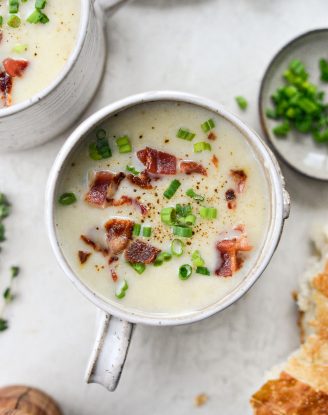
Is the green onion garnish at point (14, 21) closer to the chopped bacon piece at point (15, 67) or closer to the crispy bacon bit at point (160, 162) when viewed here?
the chopped bacon piece at point (15, 67)

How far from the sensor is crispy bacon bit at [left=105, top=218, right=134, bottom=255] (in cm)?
189

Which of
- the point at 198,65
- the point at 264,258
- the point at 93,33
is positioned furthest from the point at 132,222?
the point at 198,65

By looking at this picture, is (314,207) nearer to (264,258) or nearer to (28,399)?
(264,258)

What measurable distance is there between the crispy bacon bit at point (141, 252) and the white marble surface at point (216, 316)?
57cm

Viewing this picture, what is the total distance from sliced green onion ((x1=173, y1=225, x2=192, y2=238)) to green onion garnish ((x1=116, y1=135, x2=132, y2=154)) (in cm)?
24

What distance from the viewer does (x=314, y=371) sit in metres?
2.26

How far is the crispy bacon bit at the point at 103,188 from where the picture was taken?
1892mm

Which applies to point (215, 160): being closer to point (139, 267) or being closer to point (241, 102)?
point (139, 267)

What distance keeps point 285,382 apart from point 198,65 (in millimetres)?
1064

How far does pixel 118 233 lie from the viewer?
6.22 feet

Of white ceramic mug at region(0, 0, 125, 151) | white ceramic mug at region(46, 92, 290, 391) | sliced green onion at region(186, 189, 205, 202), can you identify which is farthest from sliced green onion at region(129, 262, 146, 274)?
white ceramic mug at region(0, 0, 125, 151)

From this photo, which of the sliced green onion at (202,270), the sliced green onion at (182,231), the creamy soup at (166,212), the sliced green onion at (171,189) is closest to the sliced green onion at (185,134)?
the creamy soup at (166,212)

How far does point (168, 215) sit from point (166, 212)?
0.01m

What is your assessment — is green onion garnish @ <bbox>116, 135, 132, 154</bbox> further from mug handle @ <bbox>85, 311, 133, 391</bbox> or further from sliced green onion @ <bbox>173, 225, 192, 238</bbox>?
mug handle @ <bbox>85, 311, 133, 391</bbox>
